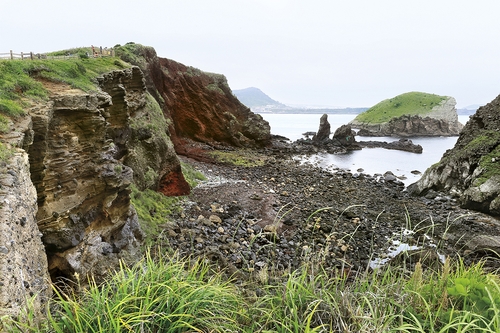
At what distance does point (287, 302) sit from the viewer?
3514mm

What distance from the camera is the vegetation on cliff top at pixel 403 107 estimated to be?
10962 centimetres

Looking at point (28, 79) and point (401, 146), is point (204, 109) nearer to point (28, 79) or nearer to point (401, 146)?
point (28, 79)

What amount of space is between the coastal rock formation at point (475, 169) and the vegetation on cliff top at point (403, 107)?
7883 centimetres

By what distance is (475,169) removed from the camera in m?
28.1

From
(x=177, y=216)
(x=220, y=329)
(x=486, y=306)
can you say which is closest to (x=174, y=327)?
(x=220, y=329)

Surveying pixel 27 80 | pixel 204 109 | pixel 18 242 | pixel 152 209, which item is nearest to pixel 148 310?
pixel 18 242

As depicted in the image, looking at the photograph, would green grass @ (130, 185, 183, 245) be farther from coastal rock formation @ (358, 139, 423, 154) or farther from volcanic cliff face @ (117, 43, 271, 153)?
coastal rock formation @ (358, 139, 423, 154)

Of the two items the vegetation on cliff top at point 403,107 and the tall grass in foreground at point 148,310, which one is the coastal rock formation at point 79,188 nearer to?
the tall grass in foreground at point 148,310

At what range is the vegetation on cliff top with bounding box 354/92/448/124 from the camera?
360 feet

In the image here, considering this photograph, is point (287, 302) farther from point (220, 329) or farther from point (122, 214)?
point (122, 214)

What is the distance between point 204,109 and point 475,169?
118ft

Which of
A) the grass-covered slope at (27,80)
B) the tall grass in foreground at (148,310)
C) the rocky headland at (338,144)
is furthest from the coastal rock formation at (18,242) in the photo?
the rocky headland at (338,144)

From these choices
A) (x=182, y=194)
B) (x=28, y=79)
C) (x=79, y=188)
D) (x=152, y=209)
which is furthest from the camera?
(x=182, y=194)

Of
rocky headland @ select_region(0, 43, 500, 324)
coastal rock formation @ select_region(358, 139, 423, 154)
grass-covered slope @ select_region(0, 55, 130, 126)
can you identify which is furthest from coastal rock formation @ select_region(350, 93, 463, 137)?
grass-covered slope @ select_region(0, 55, 130, 126)
